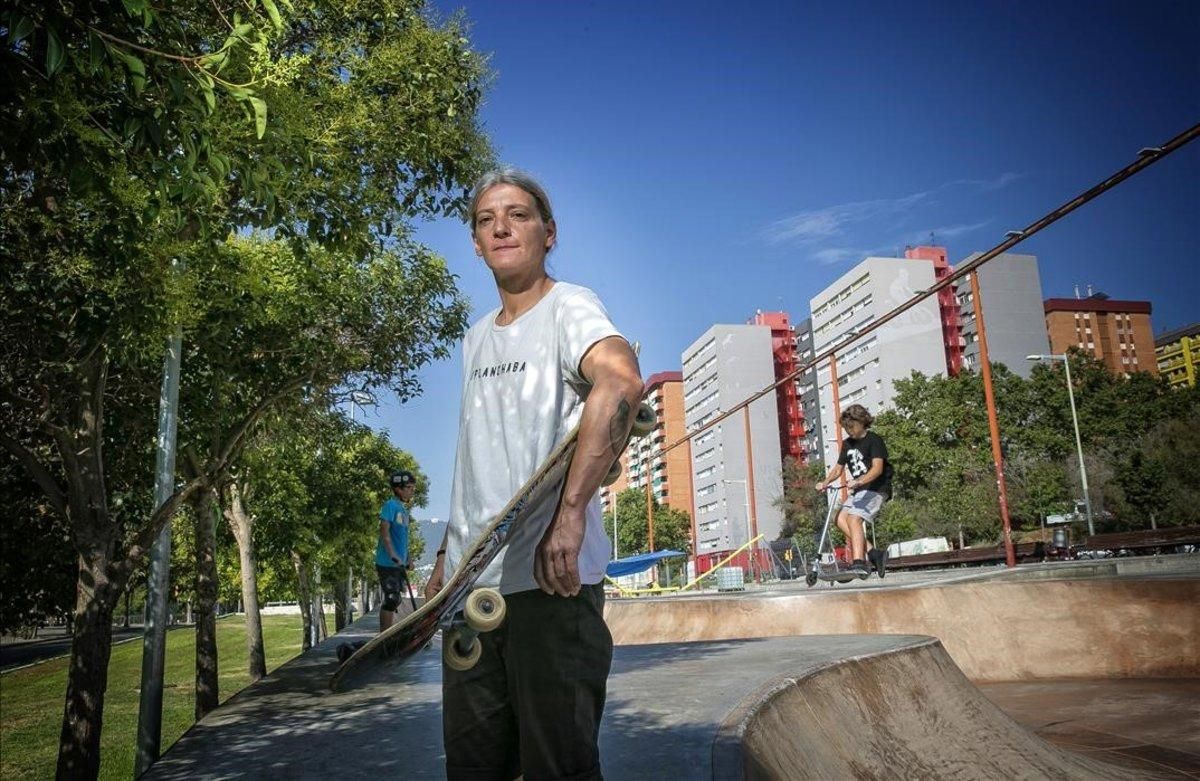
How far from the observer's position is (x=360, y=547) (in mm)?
35750

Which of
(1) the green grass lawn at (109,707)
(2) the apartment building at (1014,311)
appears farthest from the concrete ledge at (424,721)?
(2) the apartment building at (1014,311)

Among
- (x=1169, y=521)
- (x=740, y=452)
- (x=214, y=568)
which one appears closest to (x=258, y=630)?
(x=214, y=568)

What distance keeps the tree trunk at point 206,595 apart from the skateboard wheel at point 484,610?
1154 cm

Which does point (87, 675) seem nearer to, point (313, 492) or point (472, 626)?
point (472, 626)

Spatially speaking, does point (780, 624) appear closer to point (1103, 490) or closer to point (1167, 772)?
point (1167, 772)

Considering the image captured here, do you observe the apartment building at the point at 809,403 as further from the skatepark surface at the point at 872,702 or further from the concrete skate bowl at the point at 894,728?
the concrete skate bowl at the point at 894,728

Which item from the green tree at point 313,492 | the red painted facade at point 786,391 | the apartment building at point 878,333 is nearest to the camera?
the green tree at point 313,492

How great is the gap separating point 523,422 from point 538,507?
23cm

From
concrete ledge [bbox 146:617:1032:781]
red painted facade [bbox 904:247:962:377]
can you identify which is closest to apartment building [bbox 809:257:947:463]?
red painted facade [bbox 904:247:962:377]

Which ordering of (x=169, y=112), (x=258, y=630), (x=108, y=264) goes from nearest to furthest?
(x=169, y=112) → (x=108, y=264) → (x=258, y=630)

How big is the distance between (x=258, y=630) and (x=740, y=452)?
9255 centimetres

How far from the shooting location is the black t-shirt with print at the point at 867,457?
9.02 meters

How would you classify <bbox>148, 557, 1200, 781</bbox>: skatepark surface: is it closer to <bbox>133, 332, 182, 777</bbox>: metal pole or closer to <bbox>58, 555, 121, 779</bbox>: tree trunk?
<bbox>133, 332, 182, 777</bbox>: metal pole

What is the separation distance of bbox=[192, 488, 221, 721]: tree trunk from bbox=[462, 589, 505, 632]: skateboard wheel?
11.5 m
